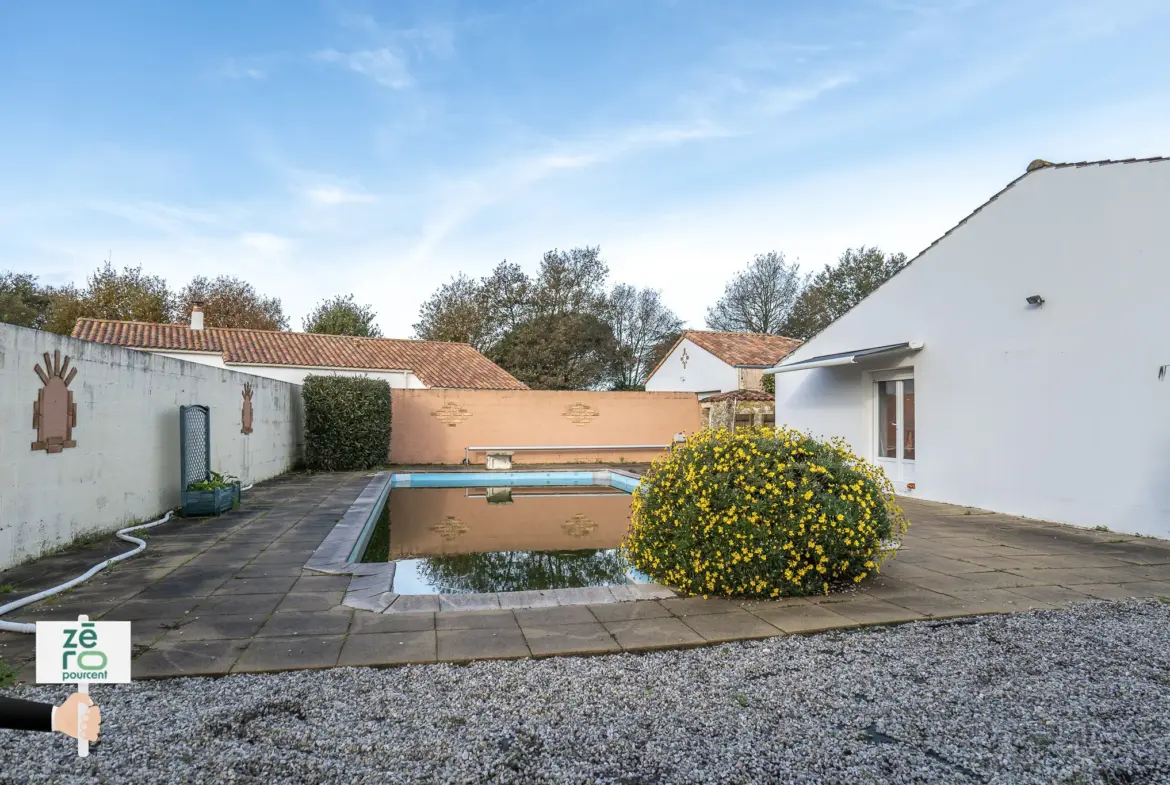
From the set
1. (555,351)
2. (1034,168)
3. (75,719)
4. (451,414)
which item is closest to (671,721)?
(75,719)

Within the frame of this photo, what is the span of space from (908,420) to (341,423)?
11.1 m

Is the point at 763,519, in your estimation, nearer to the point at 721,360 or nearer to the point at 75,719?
the point at 75,719

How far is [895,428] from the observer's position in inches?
389

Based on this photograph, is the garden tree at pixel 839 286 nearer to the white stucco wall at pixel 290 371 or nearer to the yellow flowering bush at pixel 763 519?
the white stucco wall at pixel 290 371

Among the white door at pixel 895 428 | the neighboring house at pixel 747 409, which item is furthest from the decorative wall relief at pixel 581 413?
the white door at pixel 895 428

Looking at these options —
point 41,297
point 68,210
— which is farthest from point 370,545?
point 41,297

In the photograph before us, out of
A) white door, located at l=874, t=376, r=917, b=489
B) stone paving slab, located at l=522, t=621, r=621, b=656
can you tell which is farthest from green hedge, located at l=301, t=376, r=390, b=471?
stone paving slab, located at l=522, t=621, r=621, b=656

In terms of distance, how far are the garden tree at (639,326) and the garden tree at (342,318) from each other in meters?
12.9

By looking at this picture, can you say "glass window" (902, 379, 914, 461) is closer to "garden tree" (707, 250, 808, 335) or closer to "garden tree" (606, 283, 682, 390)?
"garden tree" (707, 250, 808, 335)

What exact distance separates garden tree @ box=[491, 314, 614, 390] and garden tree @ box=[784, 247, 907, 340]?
10.1m

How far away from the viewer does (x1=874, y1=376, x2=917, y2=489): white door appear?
9586 millimetres

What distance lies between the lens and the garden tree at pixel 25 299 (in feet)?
88.1

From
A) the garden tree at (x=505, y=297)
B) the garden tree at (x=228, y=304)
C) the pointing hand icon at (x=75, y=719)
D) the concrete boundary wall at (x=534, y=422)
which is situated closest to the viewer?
the pointing hand icon at (x=75, y=719)

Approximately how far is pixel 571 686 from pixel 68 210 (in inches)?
603
